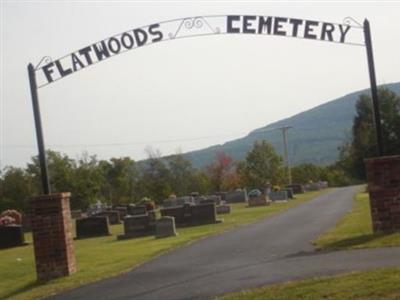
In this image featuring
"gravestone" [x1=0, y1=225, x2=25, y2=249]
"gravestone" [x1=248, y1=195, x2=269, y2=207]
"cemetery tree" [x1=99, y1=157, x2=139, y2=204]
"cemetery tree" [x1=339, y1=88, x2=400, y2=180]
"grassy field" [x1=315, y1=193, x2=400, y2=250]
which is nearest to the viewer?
"grassy field" [x1=315, y1=193, x2=400, y2=250]

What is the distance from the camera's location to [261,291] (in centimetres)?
992

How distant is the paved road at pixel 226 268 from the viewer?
1109 centimetres

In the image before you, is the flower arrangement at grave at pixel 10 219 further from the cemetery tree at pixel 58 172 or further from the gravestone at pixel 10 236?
the cemetery tree at pixel 58 172

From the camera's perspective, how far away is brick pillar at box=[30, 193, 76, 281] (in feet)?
49.2

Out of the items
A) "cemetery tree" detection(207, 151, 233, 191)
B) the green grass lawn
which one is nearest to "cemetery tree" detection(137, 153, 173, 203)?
"cemetery tree" detection(207, 151, 233, 191)

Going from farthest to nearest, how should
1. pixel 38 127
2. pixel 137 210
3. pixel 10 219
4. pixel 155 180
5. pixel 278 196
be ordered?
pixel 155 180 < pixel 278 196 < pixel 137 210 < pixel 10 219 < pixel 38 127

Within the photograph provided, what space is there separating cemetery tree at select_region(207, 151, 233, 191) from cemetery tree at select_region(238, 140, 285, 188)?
2.55 meters

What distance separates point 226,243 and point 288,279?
8015mm

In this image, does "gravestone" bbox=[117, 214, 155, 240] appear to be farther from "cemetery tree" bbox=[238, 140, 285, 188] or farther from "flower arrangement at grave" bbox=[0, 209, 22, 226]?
"cemetery tree" bbox=[238, 140, 285, 188]

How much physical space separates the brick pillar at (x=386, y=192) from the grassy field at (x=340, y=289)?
5.47 m

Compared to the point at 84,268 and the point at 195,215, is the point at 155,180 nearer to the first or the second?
the point at 195,215

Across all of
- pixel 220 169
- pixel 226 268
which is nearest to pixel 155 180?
pixel 220 169

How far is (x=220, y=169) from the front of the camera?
261 ft

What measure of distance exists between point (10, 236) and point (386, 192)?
19.0 metres
